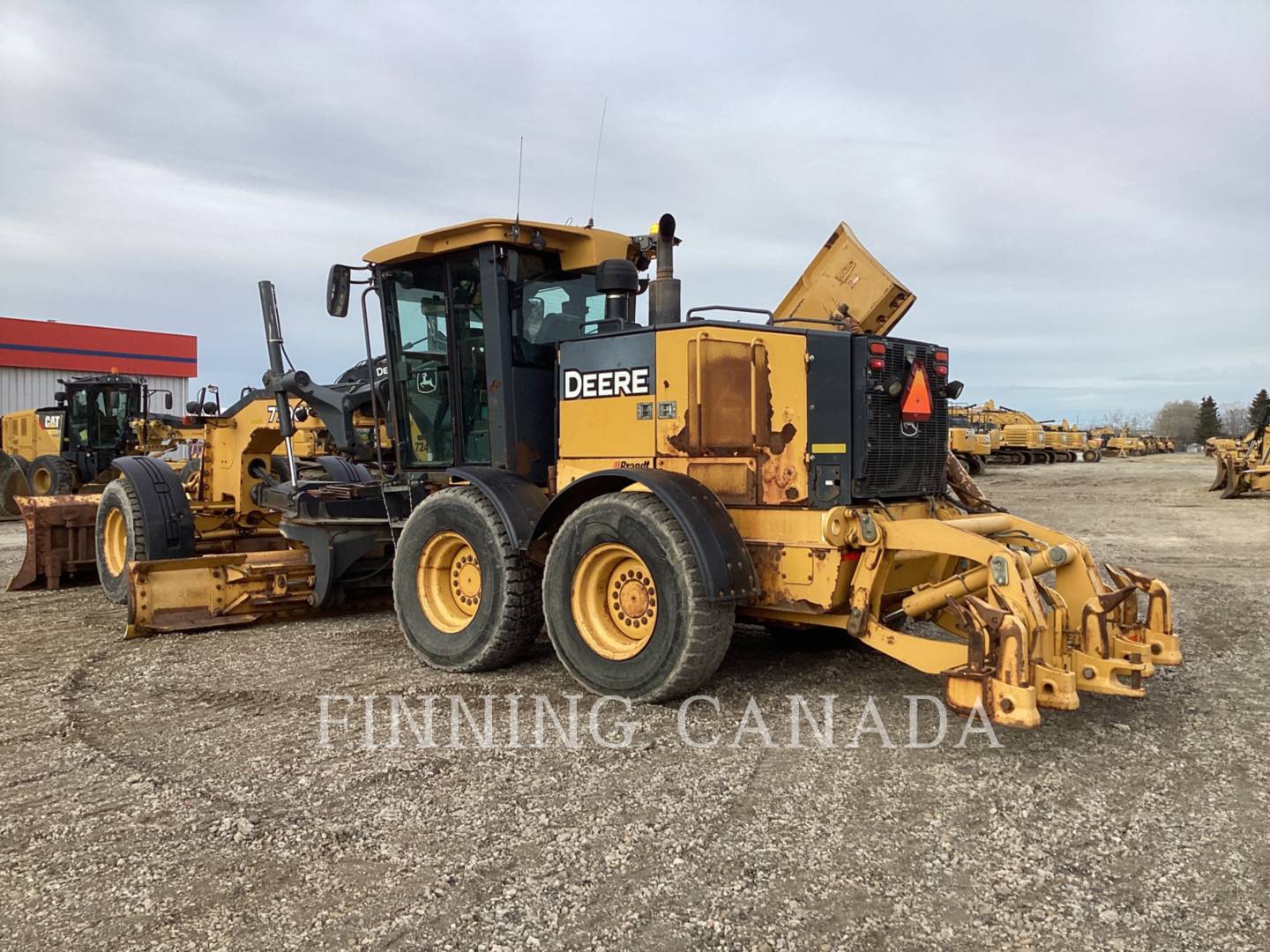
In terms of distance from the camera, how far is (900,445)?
214 inches

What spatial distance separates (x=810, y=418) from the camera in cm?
515

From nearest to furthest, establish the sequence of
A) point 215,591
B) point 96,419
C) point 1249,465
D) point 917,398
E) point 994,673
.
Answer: point 994,673
point 917,398
point 215,591
point 96,419
point 1249,465

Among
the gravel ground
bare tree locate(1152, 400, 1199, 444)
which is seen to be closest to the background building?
the gravel ground

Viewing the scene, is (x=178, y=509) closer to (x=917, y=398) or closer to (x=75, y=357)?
(x=917, y=398)

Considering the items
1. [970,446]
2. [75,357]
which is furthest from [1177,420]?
[75,357]

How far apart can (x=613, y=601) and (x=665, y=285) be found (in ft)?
6.30

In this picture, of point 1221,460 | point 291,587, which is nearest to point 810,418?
point 291,587

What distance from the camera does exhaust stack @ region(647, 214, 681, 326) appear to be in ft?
19.1

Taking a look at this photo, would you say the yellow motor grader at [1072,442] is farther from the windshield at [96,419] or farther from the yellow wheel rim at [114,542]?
the yellow wheel rim at [114,542]

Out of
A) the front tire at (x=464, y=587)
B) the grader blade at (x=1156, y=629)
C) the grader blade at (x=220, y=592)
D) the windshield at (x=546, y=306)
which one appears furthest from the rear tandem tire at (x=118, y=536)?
the grader blade at (x=1156, y=629)

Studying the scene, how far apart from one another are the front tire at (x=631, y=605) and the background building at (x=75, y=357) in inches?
1166

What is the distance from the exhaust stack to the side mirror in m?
2.17

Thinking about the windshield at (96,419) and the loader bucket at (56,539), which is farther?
the windshield at (96,419)

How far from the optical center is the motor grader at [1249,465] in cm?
2268
